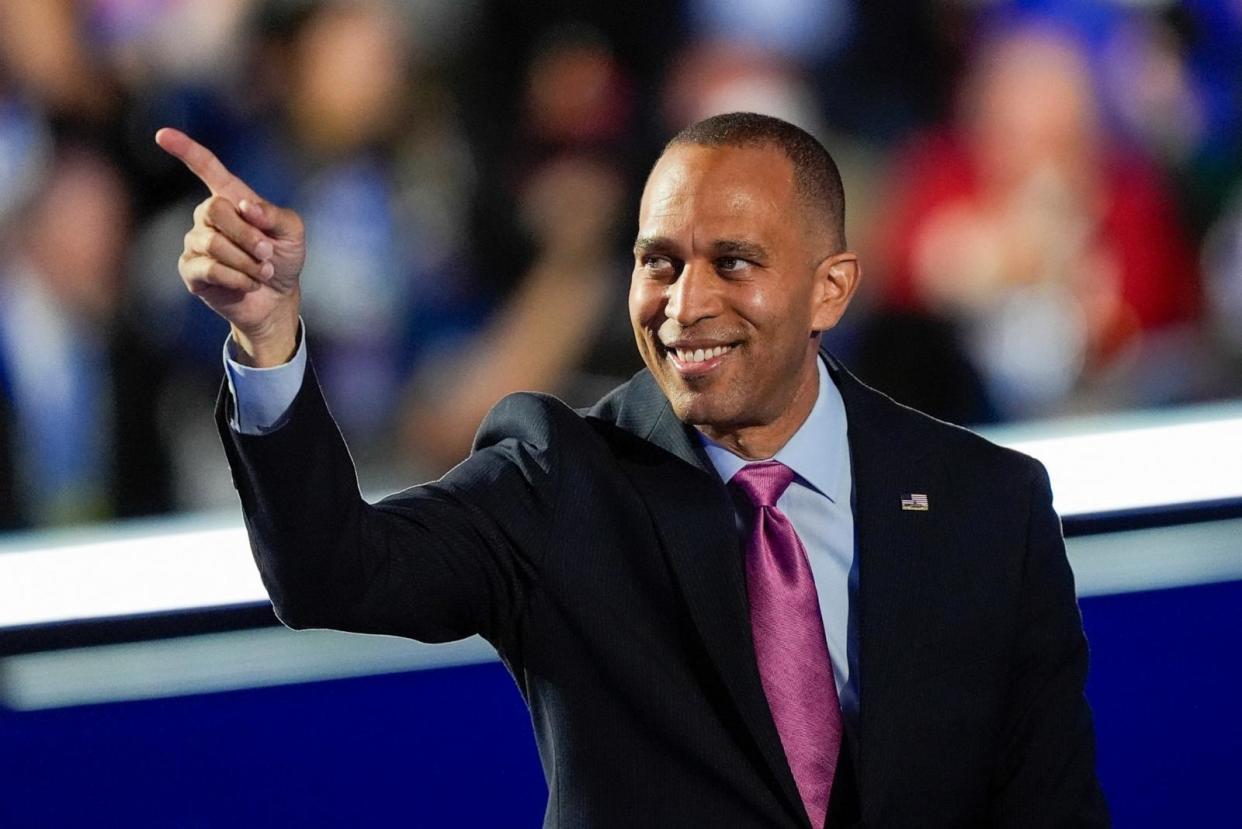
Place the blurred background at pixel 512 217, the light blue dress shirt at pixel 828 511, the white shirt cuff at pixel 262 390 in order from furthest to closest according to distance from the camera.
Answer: the blurred background at pixel 512 217, the light blue dress shirt at pixel 828 511, the white shirt cuff at pixel 262 390

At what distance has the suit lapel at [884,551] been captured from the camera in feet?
5.22

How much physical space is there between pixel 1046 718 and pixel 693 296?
604 millimetres

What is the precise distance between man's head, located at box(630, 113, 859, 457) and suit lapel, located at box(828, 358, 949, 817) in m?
0.13

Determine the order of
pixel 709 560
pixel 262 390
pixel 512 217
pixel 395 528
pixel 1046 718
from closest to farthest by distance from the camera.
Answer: pixel 262 390, pixel 395 528, pixel 709 560, pixel 1046 718, pixel 512 217

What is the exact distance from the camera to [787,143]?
1697 mm

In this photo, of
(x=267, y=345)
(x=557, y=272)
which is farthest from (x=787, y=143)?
(x=557, y=272)

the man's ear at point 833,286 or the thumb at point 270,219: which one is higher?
the thumb at point 270,219

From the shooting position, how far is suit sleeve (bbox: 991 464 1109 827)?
67.1 inches

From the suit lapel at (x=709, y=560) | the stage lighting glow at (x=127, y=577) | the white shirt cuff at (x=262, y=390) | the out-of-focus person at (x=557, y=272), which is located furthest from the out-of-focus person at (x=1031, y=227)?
the white shirt cuff at (x=262, y=390)

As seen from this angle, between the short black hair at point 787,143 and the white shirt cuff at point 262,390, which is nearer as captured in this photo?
the white shirt cuff at point 262,390

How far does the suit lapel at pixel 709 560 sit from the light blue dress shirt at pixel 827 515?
0.20ft

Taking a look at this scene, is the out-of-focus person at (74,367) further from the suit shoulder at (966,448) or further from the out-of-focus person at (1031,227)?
the suit shoulder at (966,448)

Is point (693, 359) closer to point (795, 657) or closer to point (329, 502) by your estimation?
point (795, 657)

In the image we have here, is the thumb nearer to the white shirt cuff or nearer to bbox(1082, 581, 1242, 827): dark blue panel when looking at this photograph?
the white shirt cuff
